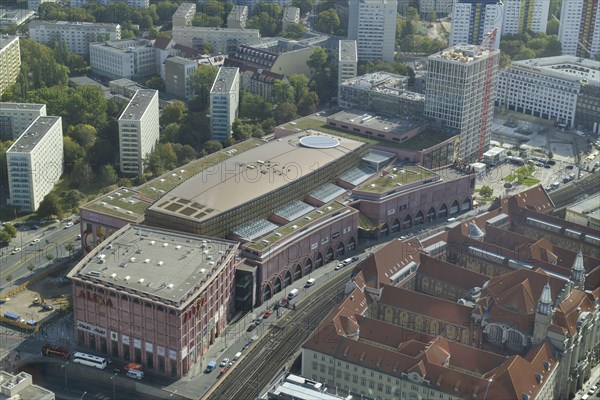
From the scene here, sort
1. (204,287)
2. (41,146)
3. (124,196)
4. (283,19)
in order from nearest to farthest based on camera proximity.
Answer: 1. (204,287)
2. (124,196)
3. (41,146)
4. (283,19)

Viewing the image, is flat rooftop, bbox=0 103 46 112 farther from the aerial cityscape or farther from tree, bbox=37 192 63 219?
tree, bbox=37 192 63 219

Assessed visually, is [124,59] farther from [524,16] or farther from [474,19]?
[524,16]

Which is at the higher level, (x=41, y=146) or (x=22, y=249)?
(x=41, y=146)

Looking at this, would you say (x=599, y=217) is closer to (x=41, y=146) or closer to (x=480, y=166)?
(x=480, y=166)

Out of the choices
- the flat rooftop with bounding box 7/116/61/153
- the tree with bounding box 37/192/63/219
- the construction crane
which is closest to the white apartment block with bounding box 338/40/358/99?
the construction crane

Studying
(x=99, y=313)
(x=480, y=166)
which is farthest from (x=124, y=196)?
(x=480, y=166)

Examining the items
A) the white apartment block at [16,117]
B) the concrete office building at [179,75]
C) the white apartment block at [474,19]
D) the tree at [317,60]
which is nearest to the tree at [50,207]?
the white apartment block at [16,117]
